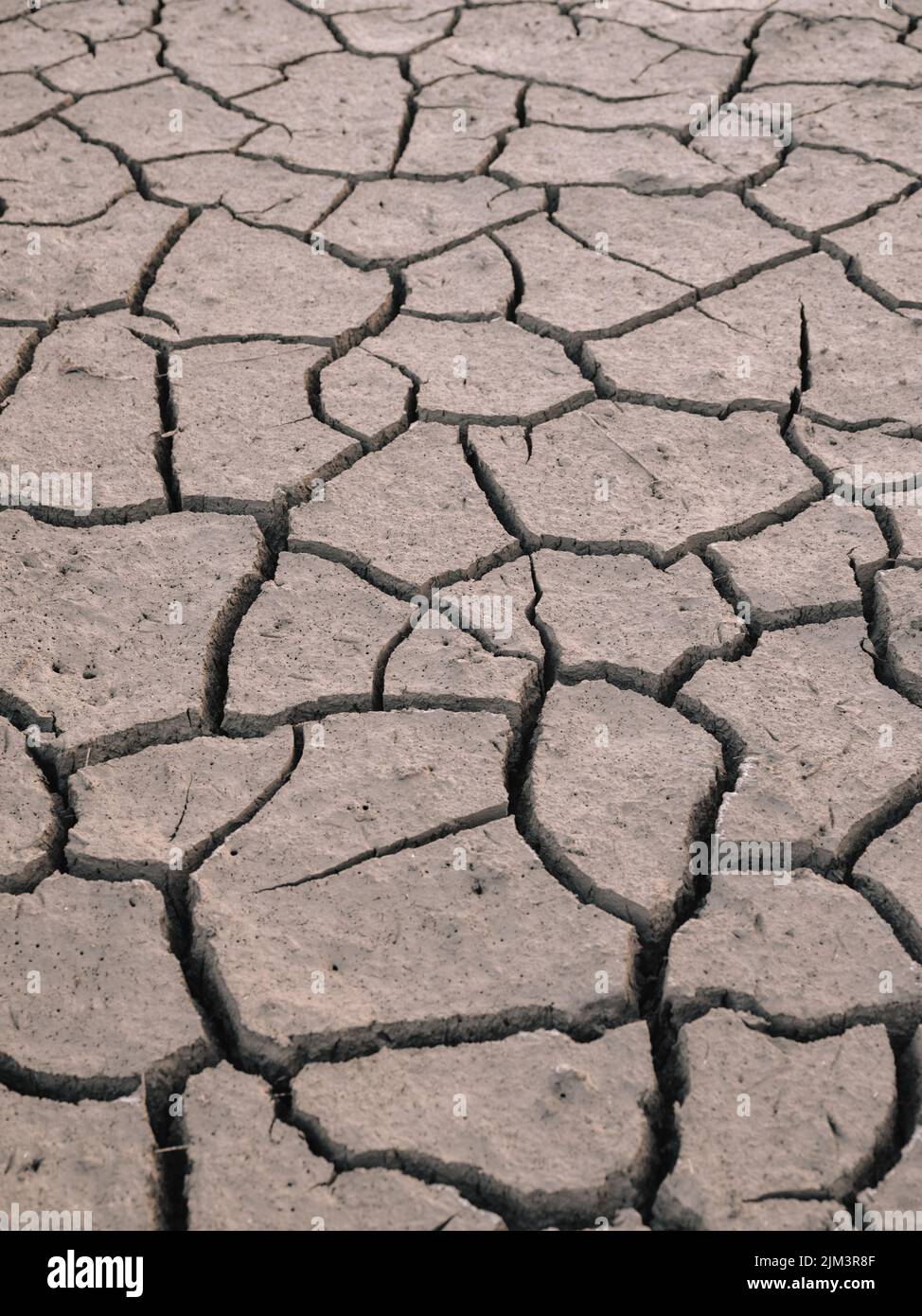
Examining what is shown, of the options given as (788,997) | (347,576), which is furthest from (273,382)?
(788,997)

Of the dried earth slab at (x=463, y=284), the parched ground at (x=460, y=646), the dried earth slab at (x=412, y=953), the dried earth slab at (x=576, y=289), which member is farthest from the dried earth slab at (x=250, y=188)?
the dried earth slab at (x=412, y=953)

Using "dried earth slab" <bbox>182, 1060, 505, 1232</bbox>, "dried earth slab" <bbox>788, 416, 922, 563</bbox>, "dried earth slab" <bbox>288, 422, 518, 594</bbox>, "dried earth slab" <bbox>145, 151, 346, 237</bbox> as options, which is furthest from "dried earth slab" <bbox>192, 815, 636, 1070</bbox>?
"dried earth slab" <bbox>145, 151, 346, 237</bbox>

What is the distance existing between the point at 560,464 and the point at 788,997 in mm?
1304

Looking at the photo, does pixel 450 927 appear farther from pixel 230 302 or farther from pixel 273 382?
pixel 230 302

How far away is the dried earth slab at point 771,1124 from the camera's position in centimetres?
165

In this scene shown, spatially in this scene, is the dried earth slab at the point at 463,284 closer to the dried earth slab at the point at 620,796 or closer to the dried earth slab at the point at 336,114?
the dried earth slab at the point at 336,114

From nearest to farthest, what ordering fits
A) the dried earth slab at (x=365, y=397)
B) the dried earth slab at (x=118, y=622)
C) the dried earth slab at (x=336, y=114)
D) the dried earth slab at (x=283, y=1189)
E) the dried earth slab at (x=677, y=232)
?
the dried earth slab at (x=283, y=1189) → the dried earth slab at (x=118, y=622) → the dried earth slab at (x=365, y=397) → the dried earth slab at (x=677, y=232) → the dried earth slab at (x=336, y=114)

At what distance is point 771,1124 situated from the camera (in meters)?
1.73

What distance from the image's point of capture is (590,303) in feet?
10.6

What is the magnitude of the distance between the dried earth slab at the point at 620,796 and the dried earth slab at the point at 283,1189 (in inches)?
20.4

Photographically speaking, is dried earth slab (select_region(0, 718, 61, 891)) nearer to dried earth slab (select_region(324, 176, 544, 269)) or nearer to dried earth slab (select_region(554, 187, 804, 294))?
dried earth slab (select_region(324, 176, 544, 269))

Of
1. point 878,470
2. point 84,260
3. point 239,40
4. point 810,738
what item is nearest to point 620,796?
point 810,738
